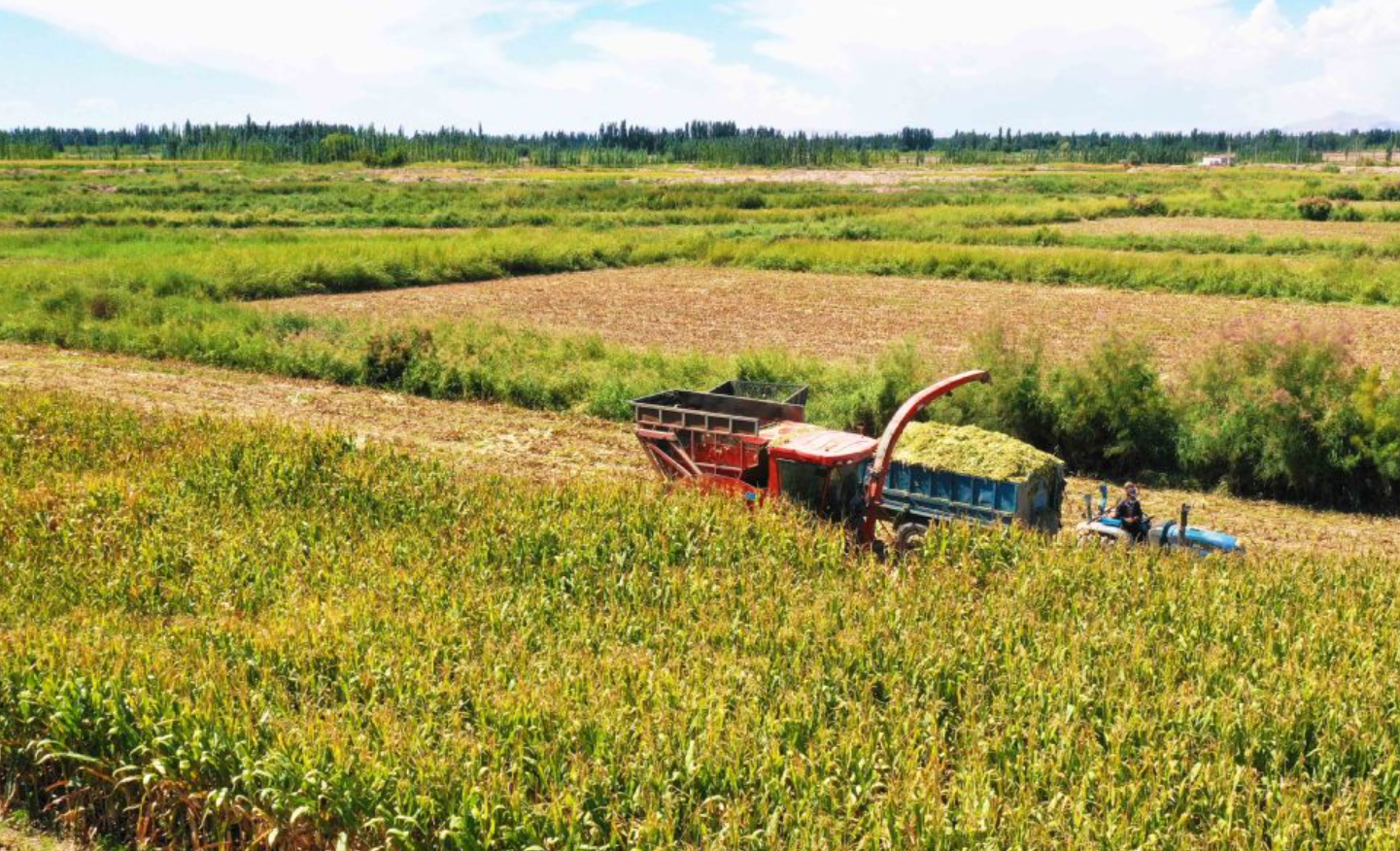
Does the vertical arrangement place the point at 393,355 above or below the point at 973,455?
below

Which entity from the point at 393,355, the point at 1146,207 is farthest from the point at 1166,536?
the point at 1146,207

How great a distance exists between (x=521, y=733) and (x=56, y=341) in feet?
84.3

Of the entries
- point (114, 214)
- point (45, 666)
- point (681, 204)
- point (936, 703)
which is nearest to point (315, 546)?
point (45, 666)

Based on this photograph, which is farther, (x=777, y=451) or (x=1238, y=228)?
(x=1238, y=228)

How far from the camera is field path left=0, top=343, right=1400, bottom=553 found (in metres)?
15.5

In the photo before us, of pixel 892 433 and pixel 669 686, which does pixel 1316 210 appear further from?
pixel 669 686

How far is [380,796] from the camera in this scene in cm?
684

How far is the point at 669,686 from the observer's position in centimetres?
795

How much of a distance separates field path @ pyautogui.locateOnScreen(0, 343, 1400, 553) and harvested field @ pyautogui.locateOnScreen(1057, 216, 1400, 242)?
126ft

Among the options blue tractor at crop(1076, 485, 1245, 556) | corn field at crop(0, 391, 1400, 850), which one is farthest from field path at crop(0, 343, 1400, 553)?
corn field at crop(0, 391, 1400, 850)

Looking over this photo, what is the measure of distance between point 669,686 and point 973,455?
20.0 ft

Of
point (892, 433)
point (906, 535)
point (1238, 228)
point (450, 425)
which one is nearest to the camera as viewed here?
point (892, 433)

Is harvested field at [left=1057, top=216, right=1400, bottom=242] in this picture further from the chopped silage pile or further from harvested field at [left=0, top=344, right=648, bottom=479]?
the chopped silage pile

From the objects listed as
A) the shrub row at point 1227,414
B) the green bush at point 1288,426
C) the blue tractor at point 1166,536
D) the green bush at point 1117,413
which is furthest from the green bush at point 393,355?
the blue tractor at point 1166,536
